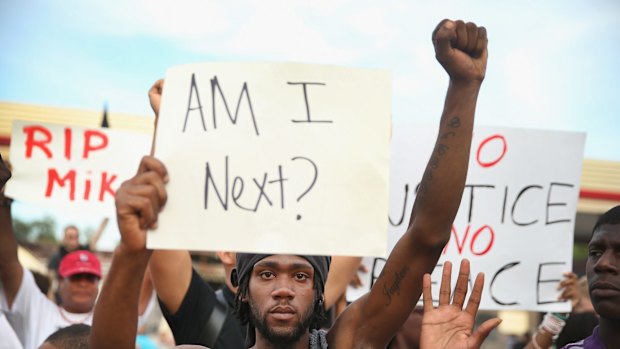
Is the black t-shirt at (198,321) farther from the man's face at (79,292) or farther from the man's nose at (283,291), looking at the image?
the man's face at (79,292)

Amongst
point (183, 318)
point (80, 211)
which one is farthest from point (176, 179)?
point (80, 211)

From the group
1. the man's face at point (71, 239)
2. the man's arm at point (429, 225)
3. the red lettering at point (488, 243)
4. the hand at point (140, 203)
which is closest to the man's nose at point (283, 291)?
the man's arm at point (429, 225)

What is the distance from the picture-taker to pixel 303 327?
266 cm

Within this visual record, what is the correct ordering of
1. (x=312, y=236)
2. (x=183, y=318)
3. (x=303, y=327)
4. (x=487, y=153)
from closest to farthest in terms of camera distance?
(x=312, y=236) → (x=303, y=327) → (x=183, y=318) → (x=487, y=153)

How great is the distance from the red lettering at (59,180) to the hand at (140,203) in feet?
9.79

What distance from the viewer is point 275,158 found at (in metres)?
2.30

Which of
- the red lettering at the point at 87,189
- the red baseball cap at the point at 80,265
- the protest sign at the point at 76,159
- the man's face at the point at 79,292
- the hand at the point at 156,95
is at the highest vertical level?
the hand at the point at 156,95

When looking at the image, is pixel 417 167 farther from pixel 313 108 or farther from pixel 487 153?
pixel 313 108

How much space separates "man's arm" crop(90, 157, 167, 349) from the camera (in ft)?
7.34

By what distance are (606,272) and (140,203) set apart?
1.87m

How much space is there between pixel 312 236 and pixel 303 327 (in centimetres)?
52

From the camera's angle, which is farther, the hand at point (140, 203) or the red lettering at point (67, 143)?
the red lettering at point (67, 143)

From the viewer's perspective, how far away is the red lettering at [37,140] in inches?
203

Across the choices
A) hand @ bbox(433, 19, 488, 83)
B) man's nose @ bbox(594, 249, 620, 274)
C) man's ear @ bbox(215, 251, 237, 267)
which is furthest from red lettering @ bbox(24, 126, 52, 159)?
man's nose @ bbox(594, 249, 620, 274)
